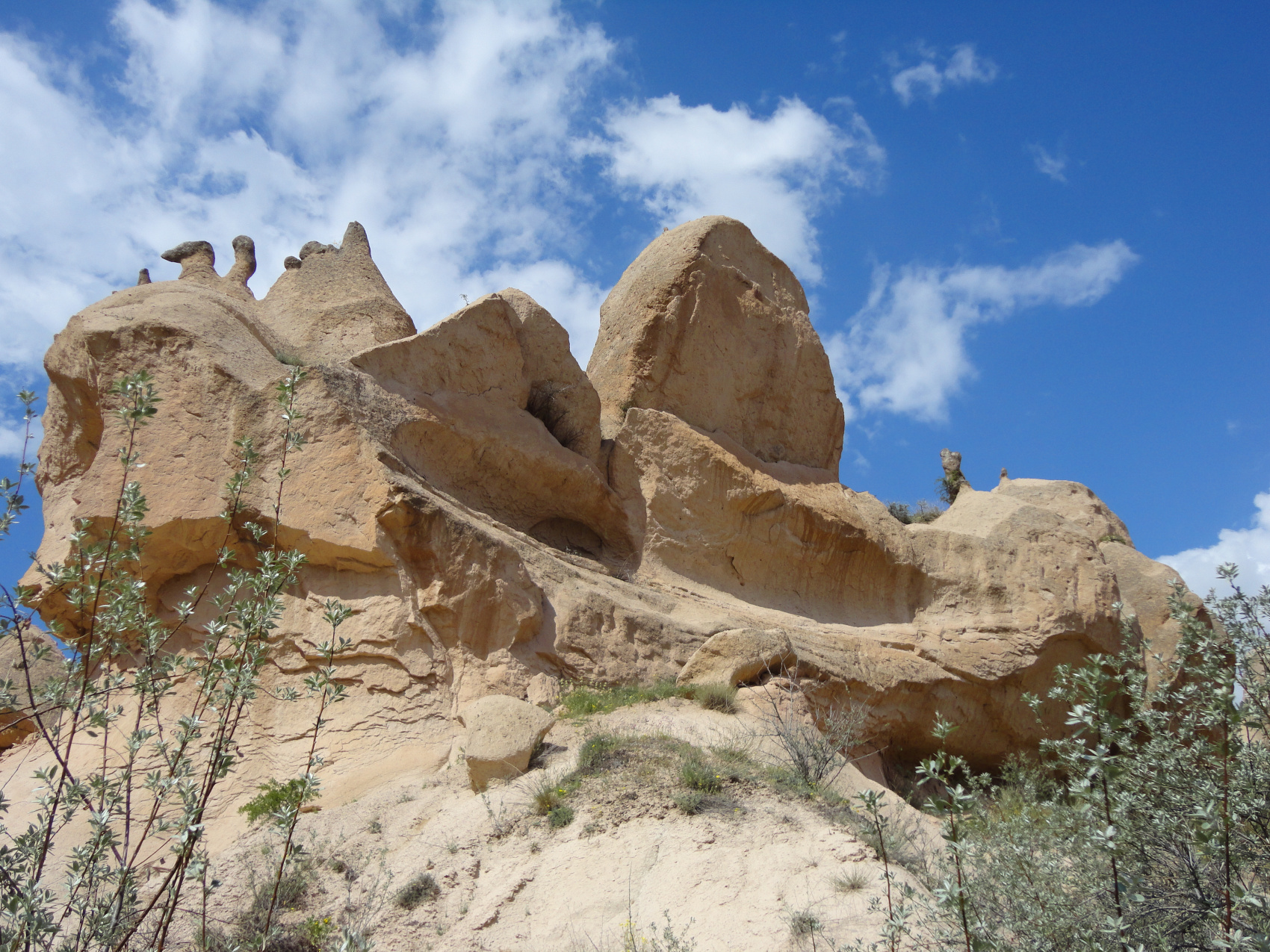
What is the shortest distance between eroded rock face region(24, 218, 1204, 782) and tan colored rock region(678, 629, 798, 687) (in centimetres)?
4

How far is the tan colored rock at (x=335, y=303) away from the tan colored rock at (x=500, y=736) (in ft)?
20.4

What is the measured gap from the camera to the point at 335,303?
42.0ft

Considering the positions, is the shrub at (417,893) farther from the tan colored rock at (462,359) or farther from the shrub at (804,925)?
the tan colored rock at (462,359)

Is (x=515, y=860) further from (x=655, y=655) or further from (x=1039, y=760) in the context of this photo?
(x=1039, y=760)

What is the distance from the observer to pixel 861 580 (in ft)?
44.5

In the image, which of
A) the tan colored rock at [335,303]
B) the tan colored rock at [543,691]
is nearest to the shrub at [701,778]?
the tan colored rock at [543,691]

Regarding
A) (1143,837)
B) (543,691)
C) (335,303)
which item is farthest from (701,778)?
(335,303)

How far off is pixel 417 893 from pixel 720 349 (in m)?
9.57

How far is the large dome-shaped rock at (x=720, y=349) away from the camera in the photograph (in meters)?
13.2

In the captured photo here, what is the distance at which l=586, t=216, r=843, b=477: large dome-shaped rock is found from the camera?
Result: 1317cm

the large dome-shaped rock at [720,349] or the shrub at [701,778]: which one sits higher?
the large dome-shaped rock at [720,349]

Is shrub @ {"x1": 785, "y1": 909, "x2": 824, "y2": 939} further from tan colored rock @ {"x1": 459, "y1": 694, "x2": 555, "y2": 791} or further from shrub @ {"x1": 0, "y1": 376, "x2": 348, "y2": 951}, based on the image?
shrub @ {"x1": 0, "y1": 376, "x2": 348, "y2": 951}

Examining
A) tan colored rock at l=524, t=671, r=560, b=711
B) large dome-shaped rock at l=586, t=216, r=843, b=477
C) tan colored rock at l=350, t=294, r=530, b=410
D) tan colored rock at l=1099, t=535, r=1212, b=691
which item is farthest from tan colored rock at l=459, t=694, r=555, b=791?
tan colored rock at l=1099, t=535, r=1212, b=691

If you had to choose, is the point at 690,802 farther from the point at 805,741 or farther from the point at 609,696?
the point at 609,696
